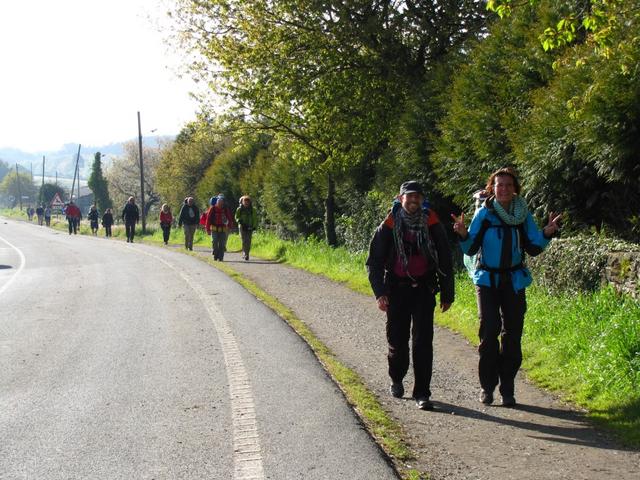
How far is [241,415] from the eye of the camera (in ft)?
20.0

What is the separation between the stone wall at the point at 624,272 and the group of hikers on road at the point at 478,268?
1.97 m

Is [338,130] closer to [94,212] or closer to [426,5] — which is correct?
[426,5]

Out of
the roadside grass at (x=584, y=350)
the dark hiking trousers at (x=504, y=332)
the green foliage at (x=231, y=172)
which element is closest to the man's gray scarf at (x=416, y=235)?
the dark hiking trousers at (x=504, y=332)

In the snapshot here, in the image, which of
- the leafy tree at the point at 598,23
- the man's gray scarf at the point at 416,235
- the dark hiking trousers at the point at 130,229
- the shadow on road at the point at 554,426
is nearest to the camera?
the shadow on road at the point at 554,426

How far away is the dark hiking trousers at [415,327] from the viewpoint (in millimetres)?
6578

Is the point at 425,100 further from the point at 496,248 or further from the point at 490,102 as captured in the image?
the point at 496,248

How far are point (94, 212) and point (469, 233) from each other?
4388cm

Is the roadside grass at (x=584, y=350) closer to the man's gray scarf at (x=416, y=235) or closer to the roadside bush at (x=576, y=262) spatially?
the roadside bush at (x=576, y=262)

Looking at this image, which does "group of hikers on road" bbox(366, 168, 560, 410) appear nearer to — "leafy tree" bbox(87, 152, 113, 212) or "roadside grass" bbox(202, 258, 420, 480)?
"roadside grass" bbox(202, 258, 420, 480)

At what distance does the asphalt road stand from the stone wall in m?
3.28

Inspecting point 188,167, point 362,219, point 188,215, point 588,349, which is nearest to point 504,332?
point 588,349

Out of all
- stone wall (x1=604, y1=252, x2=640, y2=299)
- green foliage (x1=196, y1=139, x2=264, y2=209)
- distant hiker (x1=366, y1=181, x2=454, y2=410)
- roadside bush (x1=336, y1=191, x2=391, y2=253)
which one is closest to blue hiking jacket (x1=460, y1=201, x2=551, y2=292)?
distant hiker (x1=366, y1=181, x2=454, y2=410)

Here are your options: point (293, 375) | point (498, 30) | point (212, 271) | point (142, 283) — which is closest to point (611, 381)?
point (293, 375)

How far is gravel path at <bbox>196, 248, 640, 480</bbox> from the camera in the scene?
497cm
